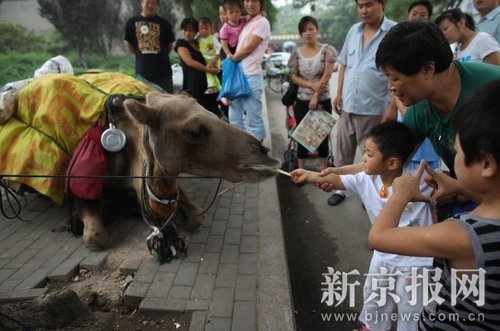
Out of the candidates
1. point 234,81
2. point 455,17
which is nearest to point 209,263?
point 234,81

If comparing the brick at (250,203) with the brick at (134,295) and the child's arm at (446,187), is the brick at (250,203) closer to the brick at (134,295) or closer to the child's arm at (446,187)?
the brick at (134,295)

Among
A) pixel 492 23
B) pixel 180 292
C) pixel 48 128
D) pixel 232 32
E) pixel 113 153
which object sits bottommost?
pixel 180 292

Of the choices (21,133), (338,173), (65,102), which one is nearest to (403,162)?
(338,173)

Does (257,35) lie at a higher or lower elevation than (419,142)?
higher

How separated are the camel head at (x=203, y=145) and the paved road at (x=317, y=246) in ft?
4.38

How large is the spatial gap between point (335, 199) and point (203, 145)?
274 centimetres

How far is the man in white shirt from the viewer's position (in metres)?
4.27

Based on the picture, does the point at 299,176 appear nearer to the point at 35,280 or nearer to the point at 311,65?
the point at 35,280

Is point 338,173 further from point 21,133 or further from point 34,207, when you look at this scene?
point 34,207

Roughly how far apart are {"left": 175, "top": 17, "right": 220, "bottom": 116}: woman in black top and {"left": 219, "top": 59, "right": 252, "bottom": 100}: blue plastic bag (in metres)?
0.88

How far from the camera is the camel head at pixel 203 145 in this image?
99.1 inches

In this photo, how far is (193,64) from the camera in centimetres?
577

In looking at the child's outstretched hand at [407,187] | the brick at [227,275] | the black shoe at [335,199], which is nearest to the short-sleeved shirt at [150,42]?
the black shoe at [335,199]

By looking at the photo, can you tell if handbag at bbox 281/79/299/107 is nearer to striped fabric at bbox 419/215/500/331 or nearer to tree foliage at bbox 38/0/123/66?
striped fabric at bbox 419/215/500/331
